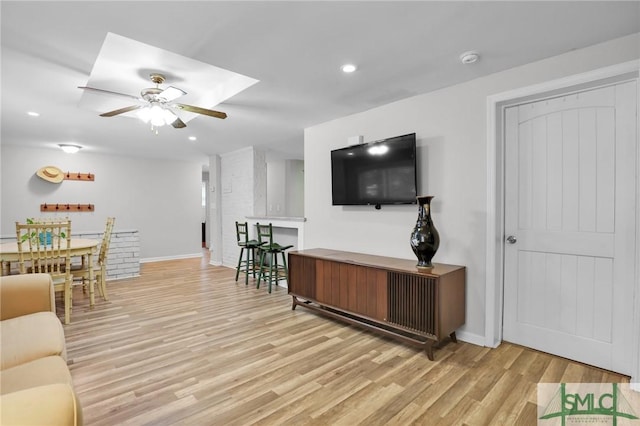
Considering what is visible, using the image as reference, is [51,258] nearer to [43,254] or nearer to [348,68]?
[43,254]

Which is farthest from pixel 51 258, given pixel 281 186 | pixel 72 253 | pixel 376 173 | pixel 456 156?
pixel 281 186

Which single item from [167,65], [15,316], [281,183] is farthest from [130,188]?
[15,316]

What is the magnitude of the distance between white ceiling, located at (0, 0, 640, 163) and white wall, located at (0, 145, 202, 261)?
3.19m

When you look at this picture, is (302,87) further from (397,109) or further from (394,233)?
(394,233)

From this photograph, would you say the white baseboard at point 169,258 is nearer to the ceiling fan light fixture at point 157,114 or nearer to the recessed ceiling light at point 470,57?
the ceiling fan light fixture at point 157,114

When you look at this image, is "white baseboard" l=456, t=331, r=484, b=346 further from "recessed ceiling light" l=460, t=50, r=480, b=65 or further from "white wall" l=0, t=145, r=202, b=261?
"white wall" l=0, t=145, r=202, b=261

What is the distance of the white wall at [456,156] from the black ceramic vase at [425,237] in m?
0.35

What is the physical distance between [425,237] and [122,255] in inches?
203

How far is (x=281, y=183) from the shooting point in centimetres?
806

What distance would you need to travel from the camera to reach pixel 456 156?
289cm

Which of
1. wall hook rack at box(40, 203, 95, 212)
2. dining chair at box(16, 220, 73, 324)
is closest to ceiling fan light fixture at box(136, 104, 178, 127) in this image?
dining chair at box(16, 220, 73, 324)

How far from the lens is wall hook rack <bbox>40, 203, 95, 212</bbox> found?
6.07m

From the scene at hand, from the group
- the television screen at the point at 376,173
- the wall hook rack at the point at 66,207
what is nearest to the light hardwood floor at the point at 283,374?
the television screen at the point at 376,173

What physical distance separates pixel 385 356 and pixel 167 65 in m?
3.13
